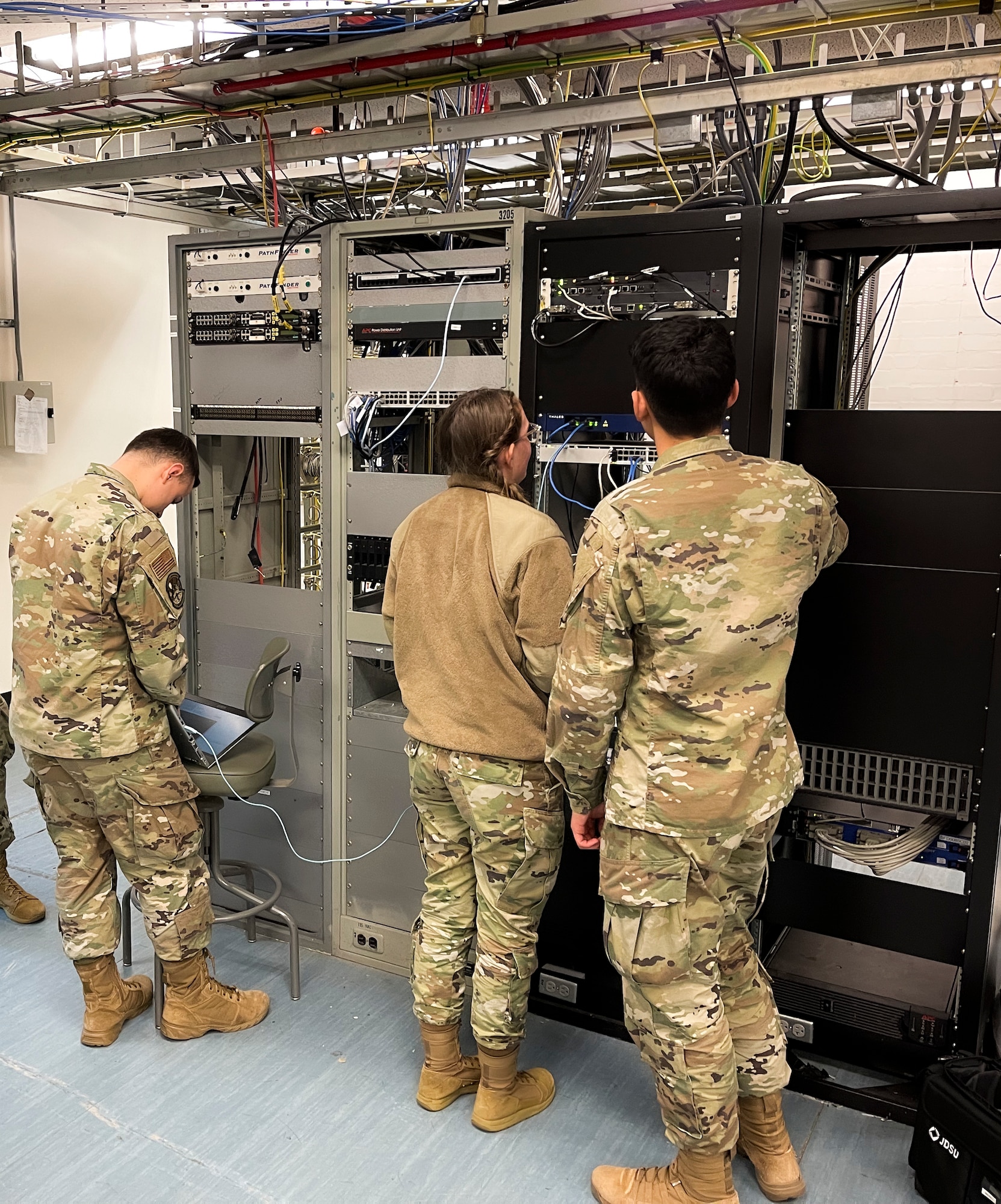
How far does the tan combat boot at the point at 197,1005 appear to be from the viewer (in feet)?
8.18

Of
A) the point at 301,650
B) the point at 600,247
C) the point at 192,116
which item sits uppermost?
the point at 192,116

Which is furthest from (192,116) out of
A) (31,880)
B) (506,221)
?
(31,880)

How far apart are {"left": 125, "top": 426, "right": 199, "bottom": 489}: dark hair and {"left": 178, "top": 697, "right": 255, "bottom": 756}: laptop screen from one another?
63 centimetres

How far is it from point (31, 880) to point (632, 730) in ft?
8.25

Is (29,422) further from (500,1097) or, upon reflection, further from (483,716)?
(500,1097)

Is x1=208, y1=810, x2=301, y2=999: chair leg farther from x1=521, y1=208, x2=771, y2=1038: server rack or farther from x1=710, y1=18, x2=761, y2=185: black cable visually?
x1=710, y1=18, x2=761, y2=185: black cable

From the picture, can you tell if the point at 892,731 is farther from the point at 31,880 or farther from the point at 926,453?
the point at 31,880

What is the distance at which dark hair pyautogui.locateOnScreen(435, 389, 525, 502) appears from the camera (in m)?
2.03

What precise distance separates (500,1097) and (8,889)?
71.8 inches

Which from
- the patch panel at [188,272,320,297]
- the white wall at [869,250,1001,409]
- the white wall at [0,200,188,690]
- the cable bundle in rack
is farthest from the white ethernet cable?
the white wall at [869,250,1001,409]

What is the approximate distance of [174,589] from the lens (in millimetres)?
2316

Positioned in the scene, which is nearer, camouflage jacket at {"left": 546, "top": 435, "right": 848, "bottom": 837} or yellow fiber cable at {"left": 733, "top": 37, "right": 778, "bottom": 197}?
camouflage jacket at {"left": 546, "top": 435, "right": 848, "bottom": 837}

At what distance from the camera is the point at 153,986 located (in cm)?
258

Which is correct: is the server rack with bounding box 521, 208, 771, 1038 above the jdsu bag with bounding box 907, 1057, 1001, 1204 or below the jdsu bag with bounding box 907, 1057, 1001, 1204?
above
